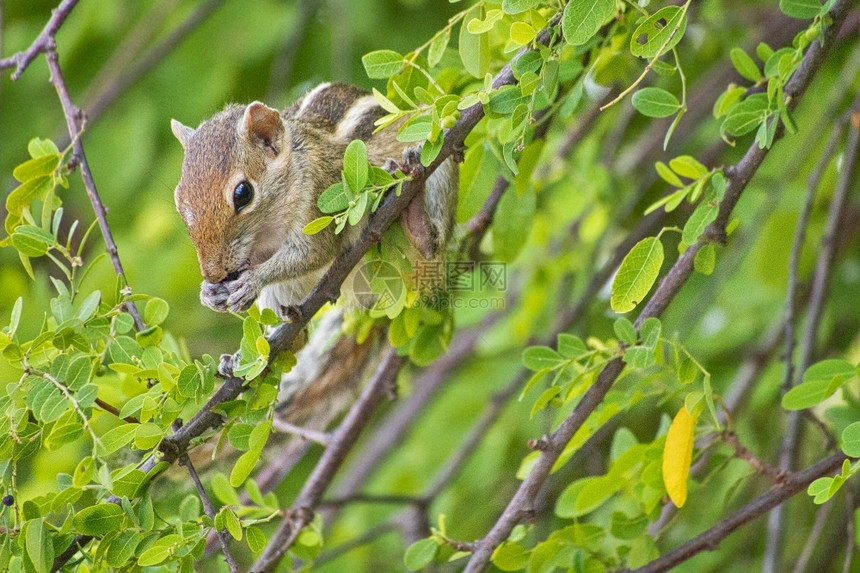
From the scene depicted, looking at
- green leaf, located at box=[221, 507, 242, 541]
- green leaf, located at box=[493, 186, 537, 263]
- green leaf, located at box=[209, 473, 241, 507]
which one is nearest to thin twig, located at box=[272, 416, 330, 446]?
green leaf, located at box=[209, 473, 241, 507]

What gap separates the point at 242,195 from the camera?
190 cm

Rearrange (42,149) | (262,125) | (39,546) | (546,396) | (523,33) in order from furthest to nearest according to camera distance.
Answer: (262,125) → (42,149) → (546,396) → (523,33) → (39,546)

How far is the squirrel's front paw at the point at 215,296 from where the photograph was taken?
1822 mm

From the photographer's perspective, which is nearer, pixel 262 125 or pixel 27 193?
pixel 27 193

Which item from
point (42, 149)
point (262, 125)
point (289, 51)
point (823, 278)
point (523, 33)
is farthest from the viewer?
point (289, 51)

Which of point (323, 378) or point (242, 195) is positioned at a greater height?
point (242, 195)

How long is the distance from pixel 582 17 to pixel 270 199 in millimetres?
824

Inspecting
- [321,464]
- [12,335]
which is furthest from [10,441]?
[321,464]

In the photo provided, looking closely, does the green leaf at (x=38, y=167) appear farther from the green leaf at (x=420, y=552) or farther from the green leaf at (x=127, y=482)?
the green leaf at (x=420, y=552)

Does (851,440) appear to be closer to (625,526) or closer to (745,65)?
(625,526)

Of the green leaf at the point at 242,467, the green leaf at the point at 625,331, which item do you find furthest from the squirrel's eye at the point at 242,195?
the green leaf at the point at 625,331

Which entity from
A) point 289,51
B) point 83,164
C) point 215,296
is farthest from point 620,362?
point 289,51

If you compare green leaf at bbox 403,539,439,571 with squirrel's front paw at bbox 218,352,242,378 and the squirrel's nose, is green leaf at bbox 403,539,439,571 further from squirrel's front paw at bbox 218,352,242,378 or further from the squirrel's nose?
the squirrel's nose

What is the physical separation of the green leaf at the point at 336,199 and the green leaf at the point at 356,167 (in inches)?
0.8
